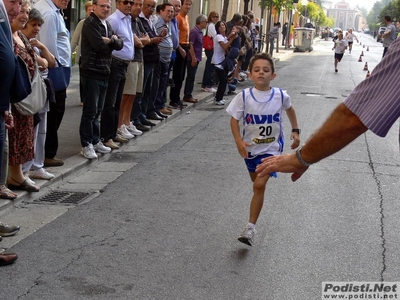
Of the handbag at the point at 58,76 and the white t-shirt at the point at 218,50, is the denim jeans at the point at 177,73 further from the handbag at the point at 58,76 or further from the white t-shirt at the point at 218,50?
the handbag at the point at 58,76

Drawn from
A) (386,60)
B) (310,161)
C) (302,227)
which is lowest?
(302,227)

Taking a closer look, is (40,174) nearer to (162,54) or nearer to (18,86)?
(18,86)

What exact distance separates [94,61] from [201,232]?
11.2 ft

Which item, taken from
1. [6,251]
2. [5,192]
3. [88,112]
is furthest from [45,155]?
[6,251]

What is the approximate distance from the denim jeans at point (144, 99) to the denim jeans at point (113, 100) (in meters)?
1.31

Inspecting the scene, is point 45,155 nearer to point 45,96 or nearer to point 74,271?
point 45,96

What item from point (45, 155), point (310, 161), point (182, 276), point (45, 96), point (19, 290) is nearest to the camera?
point (310, 161)

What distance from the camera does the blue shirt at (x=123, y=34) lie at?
9.67m

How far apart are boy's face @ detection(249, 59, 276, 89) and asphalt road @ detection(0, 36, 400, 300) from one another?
126 cm

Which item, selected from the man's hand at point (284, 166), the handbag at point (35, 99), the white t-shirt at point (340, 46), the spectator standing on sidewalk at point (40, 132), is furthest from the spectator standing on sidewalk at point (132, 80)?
the white t-shirt at point (340, 46)

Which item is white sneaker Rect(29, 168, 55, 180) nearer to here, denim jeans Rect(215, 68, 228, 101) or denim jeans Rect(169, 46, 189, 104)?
denim jeans Rect(169, 46, 189, 104)

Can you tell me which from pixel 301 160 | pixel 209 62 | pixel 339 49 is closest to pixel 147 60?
pixel 209 62

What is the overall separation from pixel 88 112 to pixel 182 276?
170 inches

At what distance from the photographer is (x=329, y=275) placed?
526cm
